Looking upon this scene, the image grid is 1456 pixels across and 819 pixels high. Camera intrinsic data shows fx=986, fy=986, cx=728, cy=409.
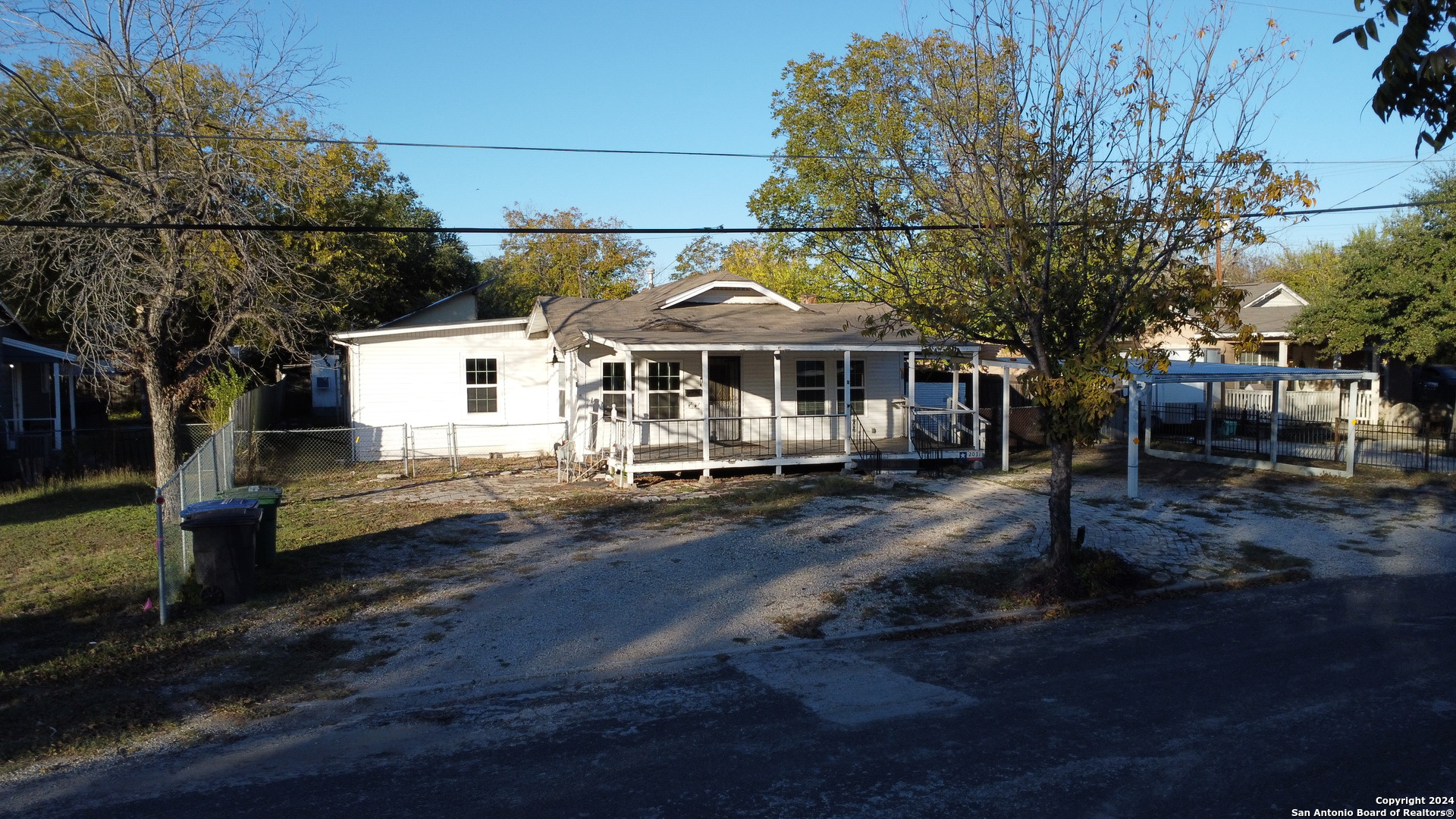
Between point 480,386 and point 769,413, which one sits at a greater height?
point 480,386

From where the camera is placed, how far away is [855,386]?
21.7 meters

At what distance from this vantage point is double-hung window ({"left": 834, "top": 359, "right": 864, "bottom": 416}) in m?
21.7

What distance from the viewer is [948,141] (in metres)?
10.3

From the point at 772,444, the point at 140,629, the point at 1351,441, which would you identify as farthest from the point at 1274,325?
the point at 140,629

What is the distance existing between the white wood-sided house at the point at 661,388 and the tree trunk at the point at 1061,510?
7941 millimetres

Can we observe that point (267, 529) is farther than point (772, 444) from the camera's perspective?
No

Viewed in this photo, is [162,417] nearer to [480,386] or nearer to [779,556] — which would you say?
[779,556]

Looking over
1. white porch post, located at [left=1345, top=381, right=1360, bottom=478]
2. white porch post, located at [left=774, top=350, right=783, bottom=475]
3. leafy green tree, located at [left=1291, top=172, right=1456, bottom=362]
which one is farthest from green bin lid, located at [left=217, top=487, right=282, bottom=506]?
leafy green tree, located at [left=1291, top=172, right=1456, bottom=362]

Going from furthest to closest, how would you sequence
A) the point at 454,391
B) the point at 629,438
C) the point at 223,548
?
the point at 454,391, the point at 629,438, the point at 223,548

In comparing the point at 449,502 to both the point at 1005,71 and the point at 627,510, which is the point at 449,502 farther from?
the point at 1005,71


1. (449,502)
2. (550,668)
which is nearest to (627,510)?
(449,502)

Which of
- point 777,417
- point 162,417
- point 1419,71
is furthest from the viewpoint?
point 777,417

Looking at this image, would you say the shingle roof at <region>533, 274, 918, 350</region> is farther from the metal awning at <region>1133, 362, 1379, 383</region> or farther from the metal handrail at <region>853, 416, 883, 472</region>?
the metal awning at <region>1133, 362, 1379, 383</region>

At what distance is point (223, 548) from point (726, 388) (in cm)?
1260
